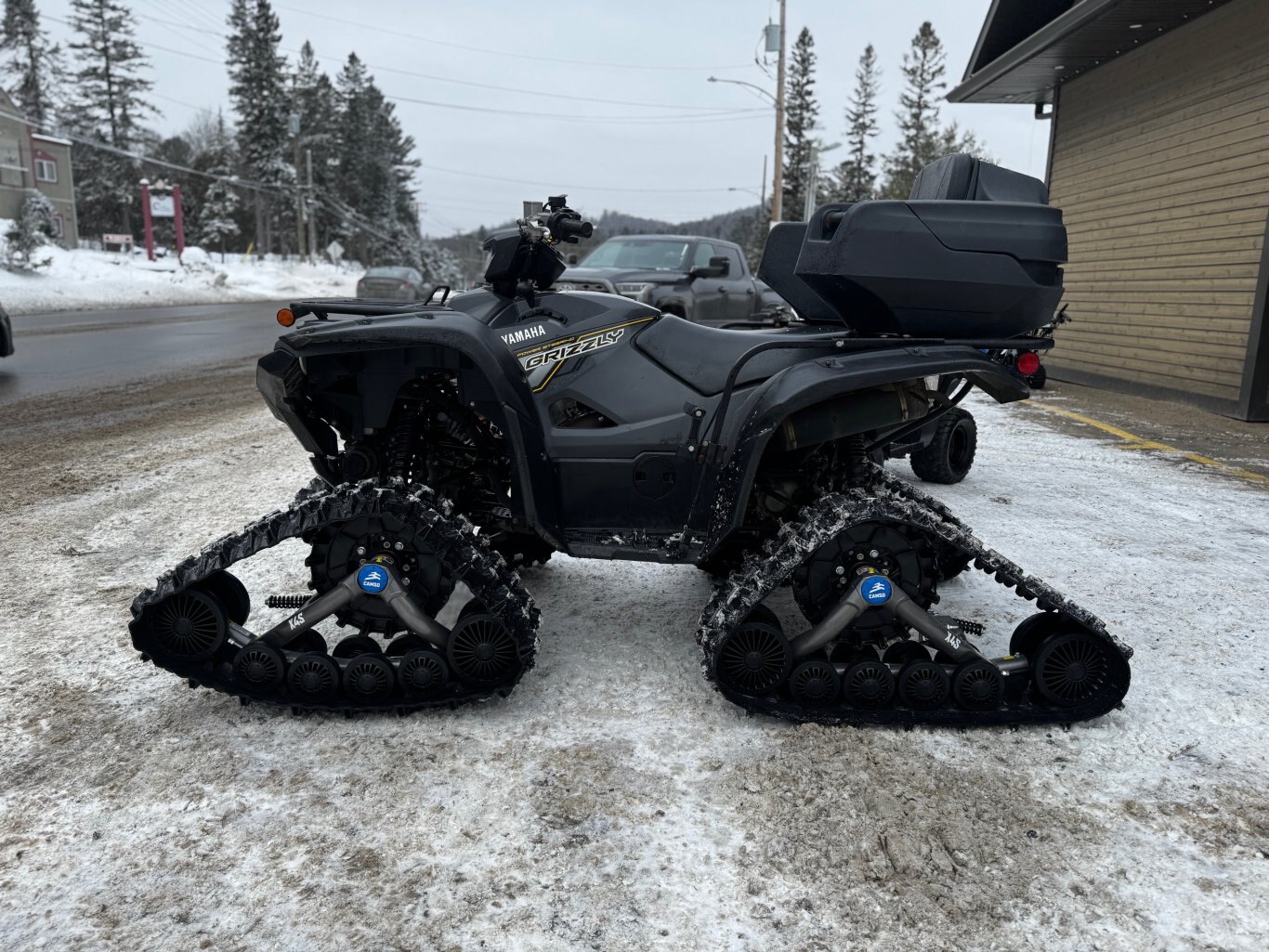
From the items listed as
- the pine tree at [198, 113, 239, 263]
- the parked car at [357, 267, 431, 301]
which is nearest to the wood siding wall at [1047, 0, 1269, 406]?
the parked car at [357, 267, 431, 301]

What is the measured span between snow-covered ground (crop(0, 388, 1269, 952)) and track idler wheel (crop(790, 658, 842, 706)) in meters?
0.12

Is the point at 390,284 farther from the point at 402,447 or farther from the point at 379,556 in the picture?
the point at 379,556

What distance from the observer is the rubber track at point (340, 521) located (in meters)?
2.91

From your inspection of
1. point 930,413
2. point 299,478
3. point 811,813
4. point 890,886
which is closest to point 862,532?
point 930,413

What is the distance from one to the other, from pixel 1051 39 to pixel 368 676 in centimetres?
1358

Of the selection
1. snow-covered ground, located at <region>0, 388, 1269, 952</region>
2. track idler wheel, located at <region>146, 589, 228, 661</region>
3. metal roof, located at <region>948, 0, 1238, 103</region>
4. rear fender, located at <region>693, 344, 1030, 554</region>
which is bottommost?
snow-covered ground, located at <region>0, 388, 1269, 952</region>

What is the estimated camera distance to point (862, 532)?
3.04 metres

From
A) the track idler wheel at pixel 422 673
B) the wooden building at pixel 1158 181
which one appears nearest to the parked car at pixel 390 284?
the wooden building at pixel 1158 181

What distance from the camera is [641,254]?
12.5 metres

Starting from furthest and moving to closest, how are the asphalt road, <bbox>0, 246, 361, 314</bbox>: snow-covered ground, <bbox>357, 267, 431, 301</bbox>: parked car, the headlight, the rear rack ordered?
<bbox>0, 246, 361, 314</bbox>: snow-covered ground < <bbox>357, 267, 431, 301</bbox>: parked car < the asphalt road < the headlight < the rear rack

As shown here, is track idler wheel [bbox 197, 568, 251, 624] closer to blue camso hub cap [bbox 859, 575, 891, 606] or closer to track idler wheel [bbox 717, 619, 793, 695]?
track idler wheel [bbox 717, 619, 793, 695]

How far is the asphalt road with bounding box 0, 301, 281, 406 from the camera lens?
1116 cm

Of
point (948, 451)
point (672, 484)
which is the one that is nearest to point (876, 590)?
point (672, 484)

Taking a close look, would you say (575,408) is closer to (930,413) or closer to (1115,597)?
(930,413)
